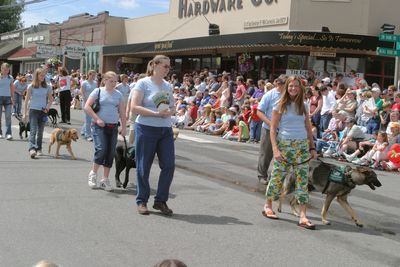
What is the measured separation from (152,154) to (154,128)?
1.08 ft

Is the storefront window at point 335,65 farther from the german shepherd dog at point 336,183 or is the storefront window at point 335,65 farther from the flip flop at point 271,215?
the flip flop at point 271,215

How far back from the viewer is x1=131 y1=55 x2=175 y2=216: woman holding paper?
264 inches

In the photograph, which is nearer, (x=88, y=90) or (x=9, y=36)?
(x=88, y=90)

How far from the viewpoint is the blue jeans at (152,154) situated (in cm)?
677

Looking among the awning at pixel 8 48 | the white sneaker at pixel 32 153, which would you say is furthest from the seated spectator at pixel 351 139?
the awning at pixel 8 48

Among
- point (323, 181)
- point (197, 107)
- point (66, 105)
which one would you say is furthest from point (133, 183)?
point (197, 107)

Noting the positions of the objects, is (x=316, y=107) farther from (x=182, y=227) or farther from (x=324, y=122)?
(x=182, y=227)

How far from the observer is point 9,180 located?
8633 millimetres

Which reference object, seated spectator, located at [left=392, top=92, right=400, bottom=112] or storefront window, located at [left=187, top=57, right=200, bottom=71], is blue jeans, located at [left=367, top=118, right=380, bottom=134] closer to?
seated spectator, located at [left=392, top=92, right=400, bottom=112]

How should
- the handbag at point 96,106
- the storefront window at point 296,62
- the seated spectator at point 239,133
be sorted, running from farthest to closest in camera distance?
the storefront window at point 296,62 → the seated spectator at point 239,133 → the handbag at point 96,106

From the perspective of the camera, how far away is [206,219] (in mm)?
6828

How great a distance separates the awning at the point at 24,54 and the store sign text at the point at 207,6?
25.3 metres

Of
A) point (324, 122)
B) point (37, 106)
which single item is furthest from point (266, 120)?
point (324, 122)

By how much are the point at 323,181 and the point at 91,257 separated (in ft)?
10.4
